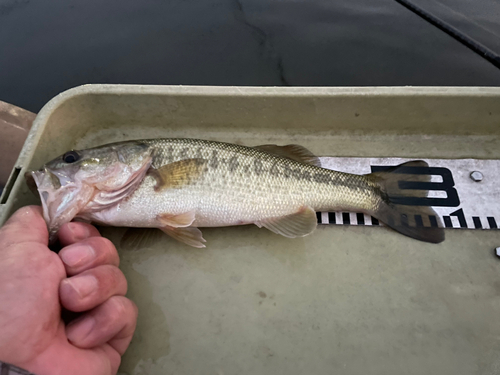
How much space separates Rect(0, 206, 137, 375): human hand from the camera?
1.22m

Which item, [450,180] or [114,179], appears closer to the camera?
[114,179]

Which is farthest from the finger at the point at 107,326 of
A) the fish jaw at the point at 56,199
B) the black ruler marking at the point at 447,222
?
the black ruler marking at the point at 447,222

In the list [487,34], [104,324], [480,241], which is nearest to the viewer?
[104,324]

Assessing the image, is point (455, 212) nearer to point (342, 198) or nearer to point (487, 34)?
point (342, 198)

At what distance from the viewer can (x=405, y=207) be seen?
2.18m

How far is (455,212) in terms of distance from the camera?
2262 millimetres

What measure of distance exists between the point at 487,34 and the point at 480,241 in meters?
4.19

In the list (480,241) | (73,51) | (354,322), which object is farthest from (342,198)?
(73,51)

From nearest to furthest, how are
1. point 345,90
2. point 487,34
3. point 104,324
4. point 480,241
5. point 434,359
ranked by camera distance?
point 104,324 < point 434,359 < point 480,241 < point 345,90 < point 487,34

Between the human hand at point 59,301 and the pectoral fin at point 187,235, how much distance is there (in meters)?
0.37

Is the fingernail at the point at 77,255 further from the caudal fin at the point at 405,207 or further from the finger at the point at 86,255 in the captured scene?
the caudal fin at the point at 405,207

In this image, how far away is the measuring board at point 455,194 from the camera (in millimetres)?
2221

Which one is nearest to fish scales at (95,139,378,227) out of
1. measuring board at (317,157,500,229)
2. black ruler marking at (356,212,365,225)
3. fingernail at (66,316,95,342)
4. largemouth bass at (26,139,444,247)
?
largemouth bass at (26,139,444,247)

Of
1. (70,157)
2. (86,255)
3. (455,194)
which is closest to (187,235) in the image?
(86,255)
